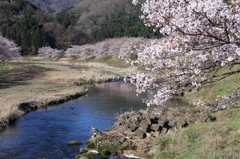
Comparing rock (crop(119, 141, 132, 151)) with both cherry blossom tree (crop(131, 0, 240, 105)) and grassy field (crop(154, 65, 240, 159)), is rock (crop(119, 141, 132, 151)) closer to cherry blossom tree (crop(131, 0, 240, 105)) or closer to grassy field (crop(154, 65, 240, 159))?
grassy field (crop(154, 65, 240, 159))

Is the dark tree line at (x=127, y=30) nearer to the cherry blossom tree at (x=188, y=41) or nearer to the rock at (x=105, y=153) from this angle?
the rock at (x=105, y=153)

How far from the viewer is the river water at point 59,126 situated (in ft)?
41.1

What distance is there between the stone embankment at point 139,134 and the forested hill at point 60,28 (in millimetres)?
77402

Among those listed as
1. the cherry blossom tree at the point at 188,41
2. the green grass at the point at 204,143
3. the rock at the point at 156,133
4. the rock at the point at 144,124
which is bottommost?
the rock at the point at 156,133

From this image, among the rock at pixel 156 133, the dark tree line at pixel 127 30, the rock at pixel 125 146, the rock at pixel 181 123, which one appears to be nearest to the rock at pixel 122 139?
the rock at pixel 125 146

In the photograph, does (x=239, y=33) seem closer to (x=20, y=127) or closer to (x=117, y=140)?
(x=117, y=140)

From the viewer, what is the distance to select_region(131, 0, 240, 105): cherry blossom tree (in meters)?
6.25

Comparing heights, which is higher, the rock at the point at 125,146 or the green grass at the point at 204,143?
the green grass at the point at 204,143

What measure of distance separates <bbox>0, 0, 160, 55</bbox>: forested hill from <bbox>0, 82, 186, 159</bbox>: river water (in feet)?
228

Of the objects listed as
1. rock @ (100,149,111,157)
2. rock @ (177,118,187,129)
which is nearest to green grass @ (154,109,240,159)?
rock @ (177,118,187,129)

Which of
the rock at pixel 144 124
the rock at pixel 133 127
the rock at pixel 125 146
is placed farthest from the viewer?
the rock at pixel 133 127

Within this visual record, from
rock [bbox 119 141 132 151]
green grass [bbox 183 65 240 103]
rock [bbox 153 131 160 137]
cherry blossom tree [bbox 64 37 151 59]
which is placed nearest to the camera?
rock [bbox 119 141 132 151]

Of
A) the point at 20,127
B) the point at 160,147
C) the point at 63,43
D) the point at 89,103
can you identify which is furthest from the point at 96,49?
the point at 160,147

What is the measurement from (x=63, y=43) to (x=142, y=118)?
115201 mm
